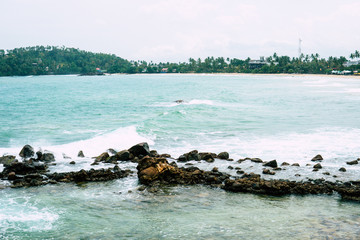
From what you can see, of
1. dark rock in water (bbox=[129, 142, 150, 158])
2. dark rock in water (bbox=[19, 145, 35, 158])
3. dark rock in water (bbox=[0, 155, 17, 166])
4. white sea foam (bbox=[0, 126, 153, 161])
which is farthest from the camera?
white sea foam (bbox=[0, 126, 153, 161])

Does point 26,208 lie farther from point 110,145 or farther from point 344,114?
point 344,114

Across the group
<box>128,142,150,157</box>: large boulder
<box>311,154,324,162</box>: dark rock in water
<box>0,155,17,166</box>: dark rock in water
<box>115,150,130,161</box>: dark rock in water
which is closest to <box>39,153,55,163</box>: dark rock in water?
<box>0,155,17,166</box>: dark rock in water

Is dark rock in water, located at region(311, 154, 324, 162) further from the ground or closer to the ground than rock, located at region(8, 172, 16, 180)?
closer to the ground

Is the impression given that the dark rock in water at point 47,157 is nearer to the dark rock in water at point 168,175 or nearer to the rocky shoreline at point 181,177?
the rocky shoreline at point 181,177

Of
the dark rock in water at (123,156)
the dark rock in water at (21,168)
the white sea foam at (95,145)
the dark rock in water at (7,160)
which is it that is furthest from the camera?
the white sea foam at (95,145)

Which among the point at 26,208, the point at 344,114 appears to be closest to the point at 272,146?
the point at 26,208

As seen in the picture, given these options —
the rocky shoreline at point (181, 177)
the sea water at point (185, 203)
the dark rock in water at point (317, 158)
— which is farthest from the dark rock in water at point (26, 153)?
the dark rock in water at point (317, 158)

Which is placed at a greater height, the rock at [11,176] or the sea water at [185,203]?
the rock at [11,176]

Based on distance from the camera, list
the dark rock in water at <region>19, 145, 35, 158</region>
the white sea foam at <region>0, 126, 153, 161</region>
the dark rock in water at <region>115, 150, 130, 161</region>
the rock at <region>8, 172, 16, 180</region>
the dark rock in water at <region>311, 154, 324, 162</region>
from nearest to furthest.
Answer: the rock at <region>8, 172, 16, 180</region> → the dark rock in water at <region>311, 154, 324, 162</region> → the dark rock in water at <region>115, 150, 130, 161</region> → the dark rock in water at <region>19, 145, 35, 158</region> → the white sea foam at <region>0, 126, 153, 161</region>

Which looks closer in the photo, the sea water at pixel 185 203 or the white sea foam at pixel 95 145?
the sea water at pixel 185 203

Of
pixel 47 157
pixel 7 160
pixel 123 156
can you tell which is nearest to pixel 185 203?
pixel 123 156

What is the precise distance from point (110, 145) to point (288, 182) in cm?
1147

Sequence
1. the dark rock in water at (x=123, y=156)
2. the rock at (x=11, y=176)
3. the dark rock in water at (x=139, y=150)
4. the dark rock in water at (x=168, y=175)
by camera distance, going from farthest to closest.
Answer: the dark rock in water at (x=139, y=150)
the dark rock in water at (x=123, y=156)
the rock at (x=11, y=176)
the dark rock in water at (x=168, y=175)

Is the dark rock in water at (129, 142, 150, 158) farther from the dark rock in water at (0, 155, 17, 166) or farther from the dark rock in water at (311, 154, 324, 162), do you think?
the dark rock in water at (311, 154, 324, 162)
